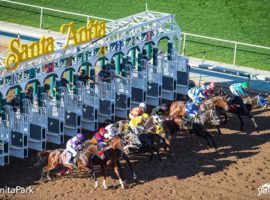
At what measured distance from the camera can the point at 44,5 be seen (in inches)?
1626

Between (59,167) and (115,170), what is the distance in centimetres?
231

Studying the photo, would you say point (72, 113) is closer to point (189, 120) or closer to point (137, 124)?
point (137, 124)

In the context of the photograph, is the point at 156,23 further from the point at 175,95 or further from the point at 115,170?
the point at 115,170

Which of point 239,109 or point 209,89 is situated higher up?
point 209,89

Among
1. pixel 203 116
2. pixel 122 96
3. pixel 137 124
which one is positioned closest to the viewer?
pixel 137 124

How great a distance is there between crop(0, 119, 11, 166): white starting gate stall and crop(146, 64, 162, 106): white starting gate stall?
6848mm

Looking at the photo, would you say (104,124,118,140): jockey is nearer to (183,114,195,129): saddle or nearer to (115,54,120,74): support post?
(183,114,195,129): saddle

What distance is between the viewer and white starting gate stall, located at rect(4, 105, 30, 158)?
86.7 feet

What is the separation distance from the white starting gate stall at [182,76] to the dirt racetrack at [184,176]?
11.5 feet

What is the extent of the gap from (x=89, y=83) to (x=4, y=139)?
14.4 feet

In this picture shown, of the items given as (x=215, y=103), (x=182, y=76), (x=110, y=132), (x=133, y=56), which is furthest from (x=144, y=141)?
(x=182, y=76)

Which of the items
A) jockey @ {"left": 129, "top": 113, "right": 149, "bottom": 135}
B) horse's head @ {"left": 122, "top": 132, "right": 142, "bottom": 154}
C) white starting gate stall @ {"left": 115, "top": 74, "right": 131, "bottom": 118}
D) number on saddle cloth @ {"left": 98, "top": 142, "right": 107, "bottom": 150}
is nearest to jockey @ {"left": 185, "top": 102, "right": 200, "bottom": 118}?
jockey @ {"left": 129, "top": 113, "right": 149, "bottom": 135}

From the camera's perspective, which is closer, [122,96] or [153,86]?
[122,96]

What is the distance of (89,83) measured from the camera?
1161 inches
